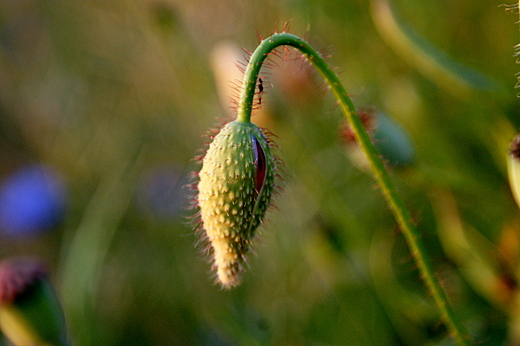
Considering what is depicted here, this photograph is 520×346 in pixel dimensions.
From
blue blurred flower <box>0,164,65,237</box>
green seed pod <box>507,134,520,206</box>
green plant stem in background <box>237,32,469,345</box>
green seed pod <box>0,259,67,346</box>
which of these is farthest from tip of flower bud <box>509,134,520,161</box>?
blue blurred flower <box>0,164,65,237</box>

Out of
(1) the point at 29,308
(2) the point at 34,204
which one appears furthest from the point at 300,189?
(2) the point at 34,204

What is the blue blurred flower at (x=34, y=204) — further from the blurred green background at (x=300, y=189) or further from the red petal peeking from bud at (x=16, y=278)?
the red petal peeking from bud at (x=16, y=278)

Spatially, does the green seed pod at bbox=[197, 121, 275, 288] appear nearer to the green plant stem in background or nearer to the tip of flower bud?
the green plant stem in background

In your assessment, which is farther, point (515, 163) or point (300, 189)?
point (300, 189)

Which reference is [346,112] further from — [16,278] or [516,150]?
[16,278]

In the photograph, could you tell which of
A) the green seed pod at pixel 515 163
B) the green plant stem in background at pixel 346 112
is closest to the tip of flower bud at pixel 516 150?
the green seed pod at pixel 515 163

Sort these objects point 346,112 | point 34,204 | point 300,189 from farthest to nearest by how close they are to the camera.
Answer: point 34,204 → point 300,189 → point 346,112

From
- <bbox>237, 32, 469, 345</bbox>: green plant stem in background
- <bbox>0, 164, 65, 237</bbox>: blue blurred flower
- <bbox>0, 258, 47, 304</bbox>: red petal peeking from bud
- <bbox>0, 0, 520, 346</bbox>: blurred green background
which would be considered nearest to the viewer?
<bbox>237, 32, 469, 345</bbox>: green plant stem in background
